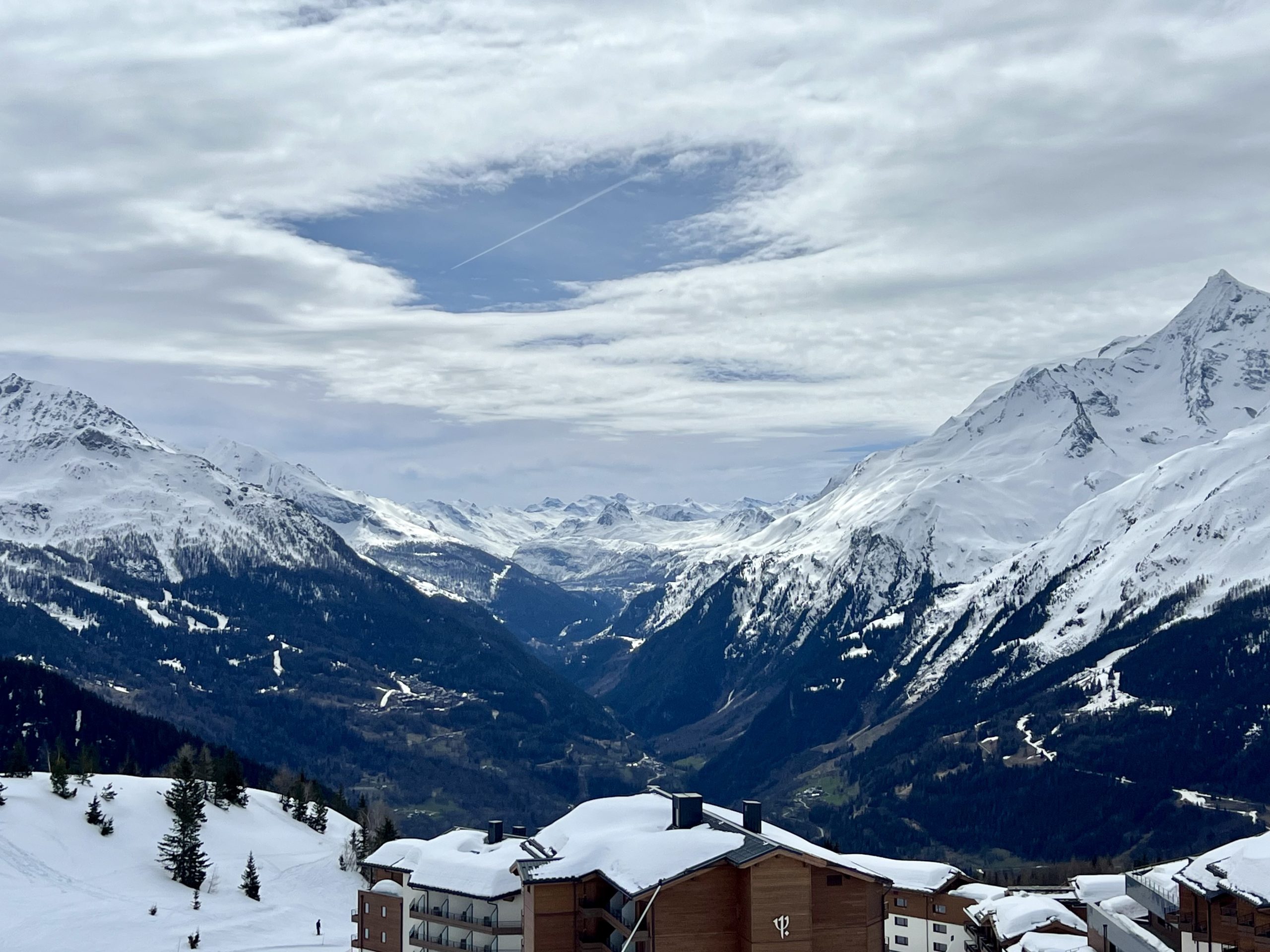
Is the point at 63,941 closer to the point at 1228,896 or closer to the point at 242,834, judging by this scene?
the point at 242,834

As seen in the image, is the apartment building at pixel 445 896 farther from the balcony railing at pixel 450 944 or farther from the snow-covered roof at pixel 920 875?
the snow-covered roof at pixel 920 875

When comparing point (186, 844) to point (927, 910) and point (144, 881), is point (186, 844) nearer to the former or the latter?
point (144, 881)

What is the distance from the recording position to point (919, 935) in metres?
165

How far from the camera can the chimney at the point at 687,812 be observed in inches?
3666

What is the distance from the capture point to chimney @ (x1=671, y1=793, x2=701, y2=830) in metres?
93.1

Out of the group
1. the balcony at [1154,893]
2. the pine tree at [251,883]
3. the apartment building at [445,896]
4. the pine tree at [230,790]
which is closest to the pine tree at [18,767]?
the pine tree at [230,790]

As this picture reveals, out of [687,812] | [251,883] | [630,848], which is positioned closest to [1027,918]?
[687,812]

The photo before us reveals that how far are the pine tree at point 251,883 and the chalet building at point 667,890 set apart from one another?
186 feet

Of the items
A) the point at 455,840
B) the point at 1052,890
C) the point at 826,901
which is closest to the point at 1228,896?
the point at 826,901

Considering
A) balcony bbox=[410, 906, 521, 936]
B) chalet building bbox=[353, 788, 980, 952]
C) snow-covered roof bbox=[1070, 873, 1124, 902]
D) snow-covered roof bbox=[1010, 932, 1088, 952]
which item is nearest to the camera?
chalet building bbox=[353, 788, 980, 952]

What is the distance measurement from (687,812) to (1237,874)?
156ft

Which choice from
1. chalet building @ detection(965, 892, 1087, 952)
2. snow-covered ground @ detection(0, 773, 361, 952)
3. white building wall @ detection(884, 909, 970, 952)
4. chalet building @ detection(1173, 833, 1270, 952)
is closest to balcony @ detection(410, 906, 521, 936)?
snow-covered ground @ detection(0, 773, 361, 952)

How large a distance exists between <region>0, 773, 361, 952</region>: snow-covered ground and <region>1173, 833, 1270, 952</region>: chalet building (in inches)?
3156

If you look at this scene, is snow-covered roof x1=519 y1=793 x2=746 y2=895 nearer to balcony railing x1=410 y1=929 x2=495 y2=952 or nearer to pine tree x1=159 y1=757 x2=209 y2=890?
balcony railing x1=410 y1=929 x2=495 y2=952
